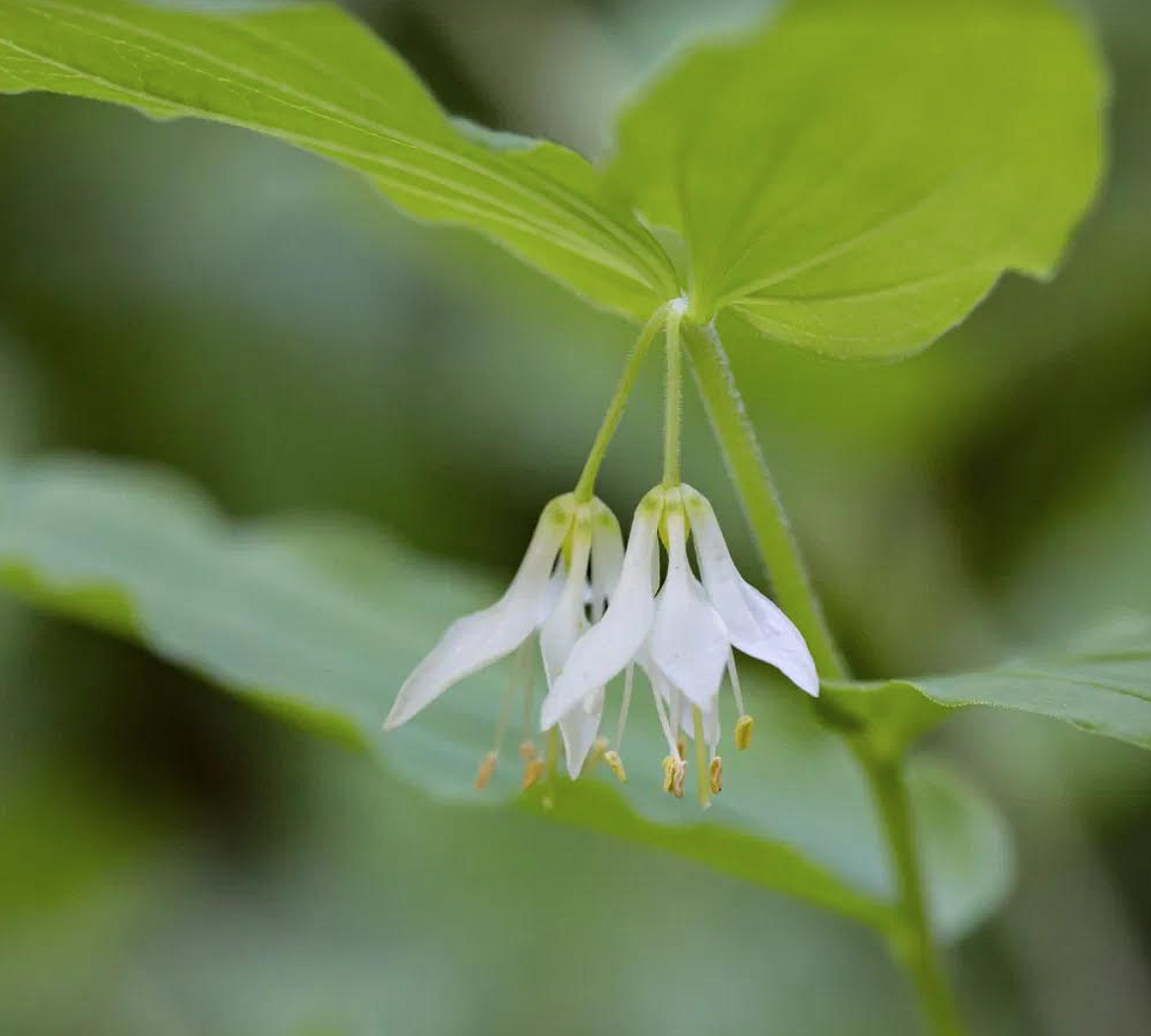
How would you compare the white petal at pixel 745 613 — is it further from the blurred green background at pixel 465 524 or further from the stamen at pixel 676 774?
the blurred green background at pixel 465 524

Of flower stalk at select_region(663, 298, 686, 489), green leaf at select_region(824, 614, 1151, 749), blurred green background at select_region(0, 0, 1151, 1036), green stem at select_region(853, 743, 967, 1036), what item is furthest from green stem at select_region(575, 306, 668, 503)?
blurred green background at select_region(0, 0, 1151, 1036)

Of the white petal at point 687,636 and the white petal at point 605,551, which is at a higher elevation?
the white petal at point 605,551

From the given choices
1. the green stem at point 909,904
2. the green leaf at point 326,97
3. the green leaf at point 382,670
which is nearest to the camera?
the green leaf at point 326,97

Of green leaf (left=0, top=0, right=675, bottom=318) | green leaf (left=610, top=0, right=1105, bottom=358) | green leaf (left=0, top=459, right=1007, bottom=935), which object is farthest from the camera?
green leaf (left=0, top=459, right=1007, bottom=935)

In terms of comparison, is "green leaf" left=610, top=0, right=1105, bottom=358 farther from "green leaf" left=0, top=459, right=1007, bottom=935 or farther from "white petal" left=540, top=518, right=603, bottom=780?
"green leaf" left=0, top=459, right=1007, bottom=935

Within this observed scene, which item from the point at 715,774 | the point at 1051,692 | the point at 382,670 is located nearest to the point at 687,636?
the point at 715,774

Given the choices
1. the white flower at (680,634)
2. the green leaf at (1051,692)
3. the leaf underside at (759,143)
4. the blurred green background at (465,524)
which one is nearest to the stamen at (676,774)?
the white flower at (680,634)

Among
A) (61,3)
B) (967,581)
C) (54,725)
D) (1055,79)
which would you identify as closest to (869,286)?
(1055,79)

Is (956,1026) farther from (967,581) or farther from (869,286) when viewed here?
(967,581)
